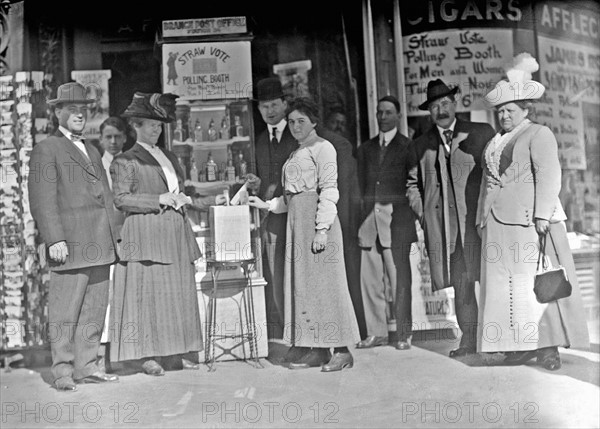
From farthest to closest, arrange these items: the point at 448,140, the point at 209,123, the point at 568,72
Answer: the point at 568,72, the point at 448,140, the point at 209,123

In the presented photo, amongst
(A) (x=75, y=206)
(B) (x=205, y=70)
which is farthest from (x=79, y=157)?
(B) (x=205, y=70)

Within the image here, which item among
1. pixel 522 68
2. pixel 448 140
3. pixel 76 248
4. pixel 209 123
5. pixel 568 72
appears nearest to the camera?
pixel 76 248

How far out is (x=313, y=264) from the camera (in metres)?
4.62

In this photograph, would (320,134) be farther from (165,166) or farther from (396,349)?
(396,349)

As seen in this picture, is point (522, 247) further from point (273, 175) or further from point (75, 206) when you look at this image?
point (75, 206)

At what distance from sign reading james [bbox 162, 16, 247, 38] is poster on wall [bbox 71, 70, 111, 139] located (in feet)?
1.75

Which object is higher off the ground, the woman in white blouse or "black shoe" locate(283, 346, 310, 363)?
the woman in white blouse

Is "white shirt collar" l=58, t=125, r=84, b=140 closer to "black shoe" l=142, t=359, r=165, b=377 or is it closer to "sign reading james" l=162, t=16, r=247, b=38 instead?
"sign reading james" l=162, t=16, r=247, b=38

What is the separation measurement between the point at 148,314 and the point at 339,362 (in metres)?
1.33

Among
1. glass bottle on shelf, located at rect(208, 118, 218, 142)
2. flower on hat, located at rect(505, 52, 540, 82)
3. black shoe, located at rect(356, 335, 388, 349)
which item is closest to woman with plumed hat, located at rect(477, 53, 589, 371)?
flower on hat, located at rect(505, 52, 540, 82)

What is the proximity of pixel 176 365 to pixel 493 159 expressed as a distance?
8.42ft

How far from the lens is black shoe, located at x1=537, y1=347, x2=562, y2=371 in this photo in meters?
4.77

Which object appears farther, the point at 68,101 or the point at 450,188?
the point at 450,188

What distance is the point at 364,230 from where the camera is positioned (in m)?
4.73
